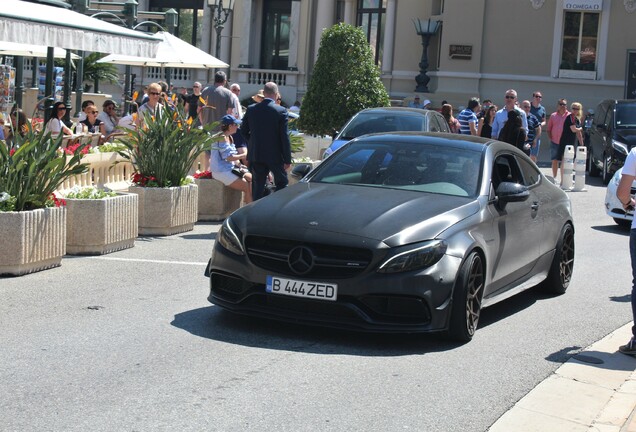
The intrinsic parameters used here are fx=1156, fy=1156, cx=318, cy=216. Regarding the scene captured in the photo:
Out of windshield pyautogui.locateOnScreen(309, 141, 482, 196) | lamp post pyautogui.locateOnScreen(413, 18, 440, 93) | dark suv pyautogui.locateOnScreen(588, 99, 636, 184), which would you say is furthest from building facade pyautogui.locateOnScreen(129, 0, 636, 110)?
windshield pyautogui.locateOnScreen(309, 141, 482, 196)

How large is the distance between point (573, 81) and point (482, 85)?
3293 millimetres

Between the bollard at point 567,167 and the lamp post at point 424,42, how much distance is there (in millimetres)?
18613

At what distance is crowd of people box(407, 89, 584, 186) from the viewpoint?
66.8 ft

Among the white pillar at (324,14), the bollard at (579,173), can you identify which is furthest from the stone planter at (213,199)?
the white pillar at (324,14)

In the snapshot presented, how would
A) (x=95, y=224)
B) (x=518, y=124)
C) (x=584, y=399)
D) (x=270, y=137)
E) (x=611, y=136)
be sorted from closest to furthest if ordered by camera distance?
(x=584, y=399), (x=95, y=224), (x=270, y=137), (x=518, y=124), (x=611, y=136)

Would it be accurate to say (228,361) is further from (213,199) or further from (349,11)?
A: (349,11)

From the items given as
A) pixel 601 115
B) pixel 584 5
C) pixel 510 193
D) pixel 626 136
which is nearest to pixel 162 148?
pixel 510 193

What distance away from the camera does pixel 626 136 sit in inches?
1016

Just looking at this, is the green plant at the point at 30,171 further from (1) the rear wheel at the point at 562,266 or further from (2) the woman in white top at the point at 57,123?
(2) the woman in white top at the point at 57,123

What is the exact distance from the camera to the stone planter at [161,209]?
13.5 m

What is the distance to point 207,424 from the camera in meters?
6.05

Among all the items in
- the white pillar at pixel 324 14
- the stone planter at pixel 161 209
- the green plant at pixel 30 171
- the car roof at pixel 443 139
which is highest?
the white pillar at pixel 324 14

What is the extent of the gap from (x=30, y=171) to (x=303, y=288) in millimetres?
3532

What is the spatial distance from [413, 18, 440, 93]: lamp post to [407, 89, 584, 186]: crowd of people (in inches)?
652
